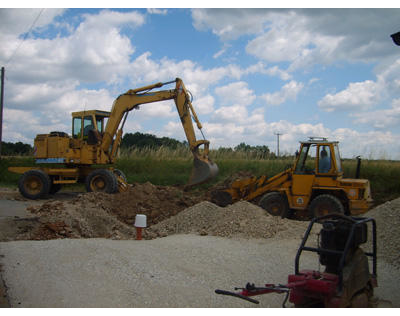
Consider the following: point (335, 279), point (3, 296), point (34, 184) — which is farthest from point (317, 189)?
point (34, 184)

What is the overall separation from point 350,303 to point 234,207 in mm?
6821

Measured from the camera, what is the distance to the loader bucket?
50.3ft

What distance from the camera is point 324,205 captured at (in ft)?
39.9

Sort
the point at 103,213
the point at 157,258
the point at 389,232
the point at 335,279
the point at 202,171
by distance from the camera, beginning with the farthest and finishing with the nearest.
Result: the point at 202,171
the point at 103,213
the point at 389,232
the point at 157,258
the point at 335,279

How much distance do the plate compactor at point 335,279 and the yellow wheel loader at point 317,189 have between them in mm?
6806

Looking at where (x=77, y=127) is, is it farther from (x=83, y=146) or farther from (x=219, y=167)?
(x=219, y=167)

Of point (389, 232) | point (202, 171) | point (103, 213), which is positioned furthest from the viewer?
point (202, 171)

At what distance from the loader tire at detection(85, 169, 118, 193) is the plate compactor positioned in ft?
40.9

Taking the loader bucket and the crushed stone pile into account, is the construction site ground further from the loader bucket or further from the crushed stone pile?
the loader bucket

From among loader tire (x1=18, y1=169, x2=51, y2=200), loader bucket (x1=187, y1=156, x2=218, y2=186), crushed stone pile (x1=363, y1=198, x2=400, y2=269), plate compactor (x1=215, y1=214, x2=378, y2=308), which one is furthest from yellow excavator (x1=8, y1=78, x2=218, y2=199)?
plate compactor (x1=215, y1=214, x2=378, y2=308)

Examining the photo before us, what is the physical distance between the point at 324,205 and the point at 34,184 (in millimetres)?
12585

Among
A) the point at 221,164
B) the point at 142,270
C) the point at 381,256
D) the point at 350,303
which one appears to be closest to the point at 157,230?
the point at 142,270

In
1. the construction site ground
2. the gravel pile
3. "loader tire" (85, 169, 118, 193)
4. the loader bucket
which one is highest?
the loader bucket

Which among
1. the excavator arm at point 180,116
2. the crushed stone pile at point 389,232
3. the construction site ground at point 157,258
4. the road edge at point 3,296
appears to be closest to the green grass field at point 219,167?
the excavator arm at point 180,116
